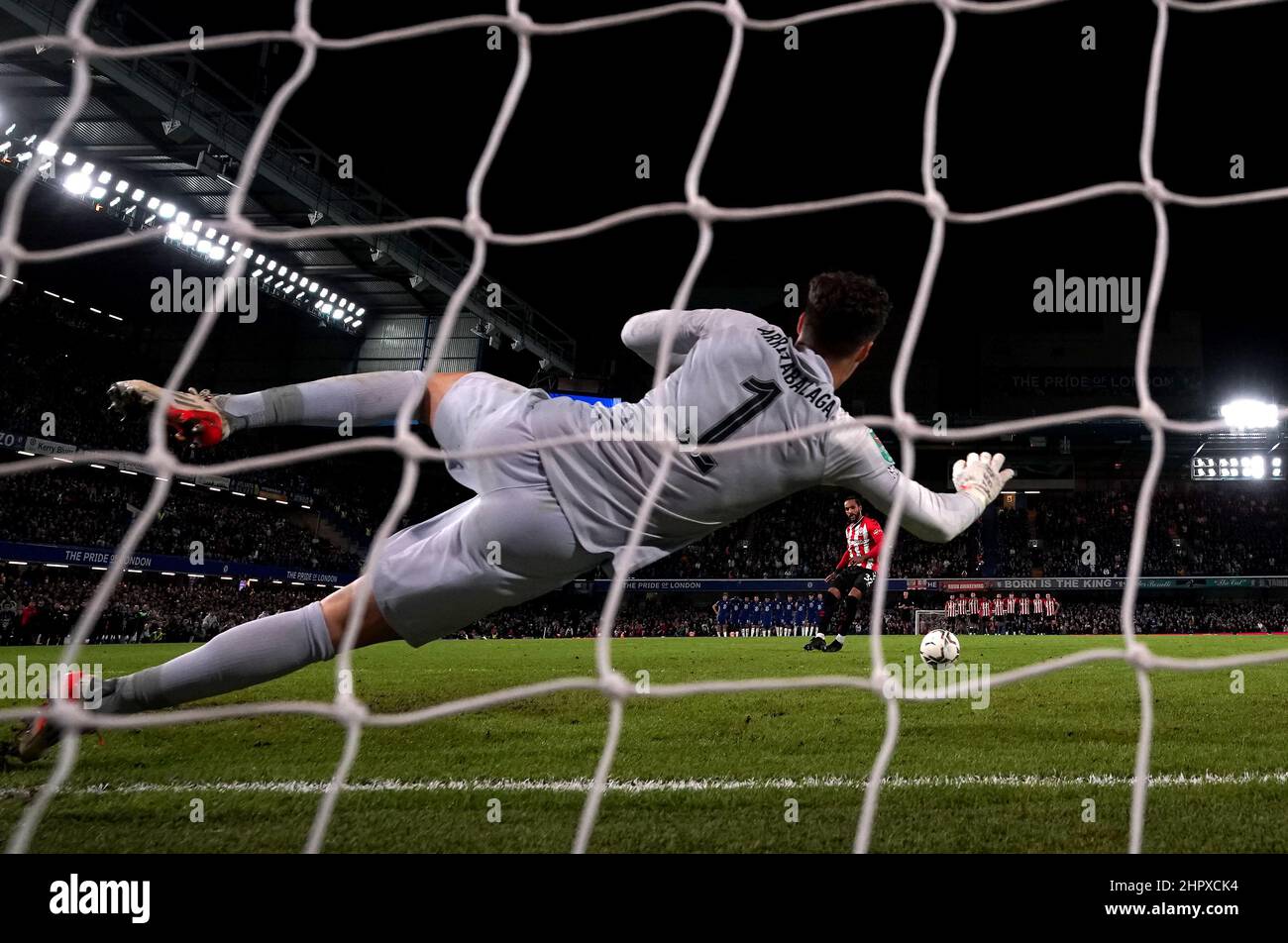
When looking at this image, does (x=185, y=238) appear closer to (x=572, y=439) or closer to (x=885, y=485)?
(x=572, y=439)

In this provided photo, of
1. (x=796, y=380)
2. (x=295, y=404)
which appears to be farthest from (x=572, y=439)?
(x=295, y=404)

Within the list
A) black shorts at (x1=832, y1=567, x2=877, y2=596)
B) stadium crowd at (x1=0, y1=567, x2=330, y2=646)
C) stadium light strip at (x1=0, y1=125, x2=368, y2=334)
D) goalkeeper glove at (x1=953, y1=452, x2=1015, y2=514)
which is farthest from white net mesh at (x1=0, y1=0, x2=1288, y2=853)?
stadium crowd at (x1=0, y1=567, x2=330, y2=646)

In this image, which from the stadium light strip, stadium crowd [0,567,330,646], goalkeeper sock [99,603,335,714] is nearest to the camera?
goalkeeper sock [99,603,335,714]

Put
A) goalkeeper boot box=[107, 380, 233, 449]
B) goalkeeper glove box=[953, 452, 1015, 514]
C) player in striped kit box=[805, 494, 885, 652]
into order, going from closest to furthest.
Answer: goalkeeper boot box=[107, 380, 233, 449], goalkeeper glove box=[953, 452, 1015, 514], player in striped kit box=[805, 494, 885, 652]

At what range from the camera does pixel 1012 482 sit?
34.8 meters

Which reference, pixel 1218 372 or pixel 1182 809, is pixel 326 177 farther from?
pixel 1218 372

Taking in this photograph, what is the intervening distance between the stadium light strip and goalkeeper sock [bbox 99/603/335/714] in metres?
13.7

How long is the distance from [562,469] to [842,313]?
883 mm

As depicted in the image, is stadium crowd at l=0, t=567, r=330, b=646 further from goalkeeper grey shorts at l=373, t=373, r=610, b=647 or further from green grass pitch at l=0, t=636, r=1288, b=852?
goalkeeper grey shorts at l=373, t=373, r=610, b=647

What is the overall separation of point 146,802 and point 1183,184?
24.0m

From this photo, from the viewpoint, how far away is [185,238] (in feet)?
69.8

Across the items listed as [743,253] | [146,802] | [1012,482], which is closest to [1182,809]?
[146,802]

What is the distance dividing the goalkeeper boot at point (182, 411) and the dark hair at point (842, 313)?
159 cm

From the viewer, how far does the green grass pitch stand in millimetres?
2875
